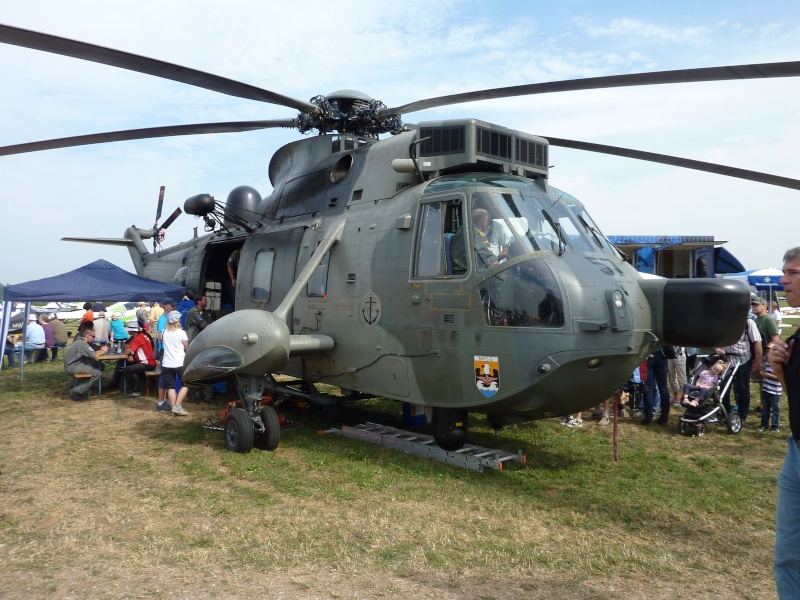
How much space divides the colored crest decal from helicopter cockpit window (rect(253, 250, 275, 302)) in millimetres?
4095

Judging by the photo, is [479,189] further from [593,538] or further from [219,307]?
[219,307]

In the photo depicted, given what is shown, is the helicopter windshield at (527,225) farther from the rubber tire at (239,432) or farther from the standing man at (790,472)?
the rubber tire at (239,432)

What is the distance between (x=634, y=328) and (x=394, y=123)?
5.43m

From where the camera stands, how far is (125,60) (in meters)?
6.07

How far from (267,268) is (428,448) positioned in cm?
381

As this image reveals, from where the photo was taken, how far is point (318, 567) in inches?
170

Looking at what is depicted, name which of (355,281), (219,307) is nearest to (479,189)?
(355,281)

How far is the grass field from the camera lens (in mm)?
4117

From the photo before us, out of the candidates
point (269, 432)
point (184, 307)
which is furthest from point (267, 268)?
point (184, 307)

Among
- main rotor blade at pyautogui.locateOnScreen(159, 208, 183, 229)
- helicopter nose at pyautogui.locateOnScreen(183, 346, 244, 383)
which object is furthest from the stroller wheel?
main rotor blade at pyautogui.locateOnScreen(159, 208, 183, 229)

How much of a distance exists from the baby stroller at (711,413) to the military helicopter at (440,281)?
315 cm

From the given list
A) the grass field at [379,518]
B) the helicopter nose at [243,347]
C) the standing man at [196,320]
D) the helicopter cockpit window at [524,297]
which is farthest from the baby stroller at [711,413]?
the standing man at [196,320]

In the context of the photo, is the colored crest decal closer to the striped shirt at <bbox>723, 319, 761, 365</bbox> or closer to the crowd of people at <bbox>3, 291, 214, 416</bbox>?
the crowd of people at <bbox>3, 291, 214, 416</bbox>

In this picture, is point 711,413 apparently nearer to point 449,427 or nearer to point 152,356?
point 449,427
